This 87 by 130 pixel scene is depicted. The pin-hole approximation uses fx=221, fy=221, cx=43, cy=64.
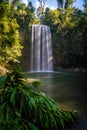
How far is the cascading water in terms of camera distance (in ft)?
135

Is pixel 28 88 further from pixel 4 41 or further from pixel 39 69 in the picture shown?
pixel 39 69

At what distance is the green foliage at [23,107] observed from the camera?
523 centimetres

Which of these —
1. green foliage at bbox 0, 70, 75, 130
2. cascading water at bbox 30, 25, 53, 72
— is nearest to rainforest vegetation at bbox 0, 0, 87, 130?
green foliage at bbox 0, 70, 75, 130

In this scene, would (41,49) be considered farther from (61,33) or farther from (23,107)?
(23,107)

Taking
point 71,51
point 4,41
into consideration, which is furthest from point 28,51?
point 4,41

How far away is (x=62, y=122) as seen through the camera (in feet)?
19.8

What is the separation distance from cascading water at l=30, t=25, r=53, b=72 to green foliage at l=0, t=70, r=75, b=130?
1360 inches

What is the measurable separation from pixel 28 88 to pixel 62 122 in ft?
4.46

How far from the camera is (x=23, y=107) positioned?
5.42 metres

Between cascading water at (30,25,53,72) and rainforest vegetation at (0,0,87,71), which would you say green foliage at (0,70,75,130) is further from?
cascading water at (30,25,53,72)

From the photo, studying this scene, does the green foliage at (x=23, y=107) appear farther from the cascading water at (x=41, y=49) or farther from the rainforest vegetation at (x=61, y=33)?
the cascading water at (x=41, y=49)

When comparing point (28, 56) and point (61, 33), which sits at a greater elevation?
point (61, 33)

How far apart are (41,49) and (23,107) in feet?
124

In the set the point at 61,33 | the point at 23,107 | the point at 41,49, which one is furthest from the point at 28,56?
the point at 23,107
